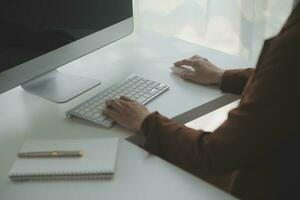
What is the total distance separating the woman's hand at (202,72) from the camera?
1418mm

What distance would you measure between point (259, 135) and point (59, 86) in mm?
666

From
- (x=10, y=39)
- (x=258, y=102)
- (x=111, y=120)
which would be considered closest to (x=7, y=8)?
(x=10, y=39)

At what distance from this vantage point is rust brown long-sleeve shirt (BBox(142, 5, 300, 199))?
0.94 m

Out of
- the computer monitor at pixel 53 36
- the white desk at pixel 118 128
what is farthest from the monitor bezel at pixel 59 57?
the white desk at pixel 118 128

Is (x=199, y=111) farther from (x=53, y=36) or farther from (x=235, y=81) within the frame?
(x=53, y=36)

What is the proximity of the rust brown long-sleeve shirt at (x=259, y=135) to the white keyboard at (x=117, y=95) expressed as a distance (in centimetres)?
15

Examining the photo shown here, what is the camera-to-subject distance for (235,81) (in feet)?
4.56

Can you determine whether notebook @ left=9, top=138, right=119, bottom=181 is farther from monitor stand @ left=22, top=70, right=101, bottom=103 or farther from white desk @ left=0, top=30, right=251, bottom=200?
monitor stand @ left=22, top=70, right=101, bottom=103

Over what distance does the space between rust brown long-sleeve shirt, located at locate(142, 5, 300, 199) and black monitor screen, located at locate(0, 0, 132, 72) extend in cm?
36

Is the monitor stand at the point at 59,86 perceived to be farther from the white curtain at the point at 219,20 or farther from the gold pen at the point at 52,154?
the white curtain at the point at 219,20

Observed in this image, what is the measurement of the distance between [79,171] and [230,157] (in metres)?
0.32

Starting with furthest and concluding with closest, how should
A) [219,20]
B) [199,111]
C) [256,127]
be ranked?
[219,20] → [199,111] → [256,127]

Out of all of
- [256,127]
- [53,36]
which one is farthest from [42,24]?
[256,127]

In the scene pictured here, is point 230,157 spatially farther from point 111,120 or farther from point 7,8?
point 7,8
